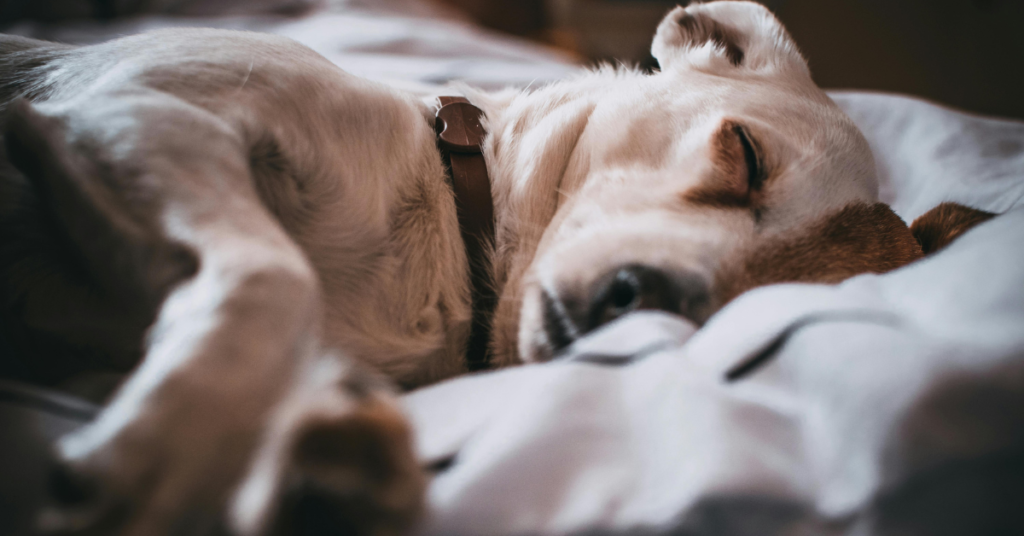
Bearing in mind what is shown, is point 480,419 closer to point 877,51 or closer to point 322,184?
point 322,184

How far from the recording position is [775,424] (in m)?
0.50

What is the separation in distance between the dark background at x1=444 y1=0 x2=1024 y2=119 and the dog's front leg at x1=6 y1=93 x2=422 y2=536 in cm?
331

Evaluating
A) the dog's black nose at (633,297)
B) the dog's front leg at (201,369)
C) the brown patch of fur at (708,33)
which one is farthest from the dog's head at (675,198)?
the dog's front leg at (201,369)

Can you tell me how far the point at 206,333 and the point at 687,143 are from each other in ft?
2.81

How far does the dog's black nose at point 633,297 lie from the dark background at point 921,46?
2.88 metres

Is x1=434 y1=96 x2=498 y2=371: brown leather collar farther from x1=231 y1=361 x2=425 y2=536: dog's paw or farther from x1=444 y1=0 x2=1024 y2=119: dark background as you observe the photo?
x1=444 y1=0 x2=1024 y2=119: dark background

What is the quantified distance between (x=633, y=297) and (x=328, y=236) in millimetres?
478

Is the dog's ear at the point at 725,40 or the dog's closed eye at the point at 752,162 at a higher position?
the dog's ear at the point at 725,40

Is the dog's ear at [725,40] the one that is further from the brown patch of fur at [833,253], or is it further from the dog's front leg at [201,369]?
the dog's front leg at [201,369]

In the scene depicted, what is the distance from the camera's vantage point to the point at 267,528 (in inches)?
14.6

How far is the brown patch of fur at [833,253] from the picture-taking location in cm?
84

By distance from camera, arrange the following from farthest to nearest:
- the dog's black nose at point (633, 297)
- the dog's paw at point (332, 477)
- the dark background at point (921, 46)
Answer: the dark background at point (921, 46), the dog's black nose at point (633, 297), the dog's paw at point (332, 477)

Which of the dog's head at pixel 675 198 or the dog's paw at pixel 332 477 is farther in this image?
the dog's head at pixel 675 198

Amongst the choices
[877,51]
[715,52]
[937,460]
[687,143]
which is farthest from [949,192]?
[877,51]
